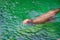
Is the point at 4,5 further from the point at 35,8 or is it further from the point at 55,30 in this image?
the point at 55,30

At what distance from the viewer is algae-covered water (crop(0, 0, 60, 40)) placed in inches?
28.1

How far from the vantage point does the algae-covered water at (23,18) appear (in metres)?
0.71

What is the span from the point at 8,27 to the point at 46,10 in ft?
0.57

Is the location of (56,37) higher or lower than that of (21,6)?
lower

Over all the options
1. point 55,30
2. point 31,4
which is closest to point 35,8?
point 31,4

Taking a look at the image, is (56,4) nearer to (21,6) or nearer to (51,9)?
(51,9)

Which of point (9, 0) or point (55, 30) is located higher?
point (9, 0)

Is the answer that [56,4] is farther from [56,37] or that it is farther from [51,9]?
[56,37]

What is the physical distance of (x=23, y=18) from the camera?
738 mm

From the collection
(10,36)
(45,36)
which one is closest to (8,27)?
(10,36)

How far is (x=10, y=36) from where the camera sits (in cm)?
72

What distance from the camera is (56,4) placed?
742 mm

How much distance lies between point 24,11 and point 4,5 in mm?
95

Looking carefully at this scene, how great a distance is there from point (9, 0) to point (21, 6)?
0.06m
